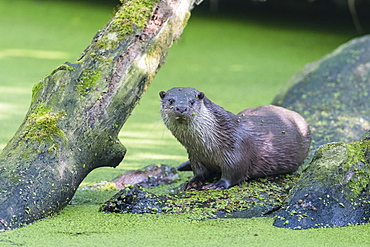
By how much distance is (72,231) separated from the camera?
2.60m

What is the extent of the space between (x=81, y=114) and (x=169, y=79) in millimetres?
3205

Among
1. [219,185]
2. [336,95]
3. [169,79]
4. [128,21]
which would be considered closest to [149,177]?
[219,185]

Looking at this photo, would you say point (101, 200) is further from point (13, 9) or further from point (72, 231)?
point (13, 9)

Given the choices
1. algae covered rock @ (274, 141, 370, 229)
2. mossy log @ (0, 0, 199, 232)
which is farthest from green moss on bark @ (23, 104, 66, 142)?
algae covered rock @ (274, 141, 370, 229)

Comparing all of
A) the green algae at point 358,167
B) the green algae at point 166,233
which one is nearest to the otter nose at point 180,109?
the green algae at point 166,233

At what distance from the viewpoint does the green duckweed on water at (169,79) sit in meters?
2.54

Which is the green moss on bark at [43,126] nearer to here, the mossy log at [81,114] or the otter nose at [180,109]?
the mossy log at [81,114]

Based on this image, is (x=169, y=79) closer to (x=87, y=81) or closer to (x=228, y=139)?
(x=228, y=139)

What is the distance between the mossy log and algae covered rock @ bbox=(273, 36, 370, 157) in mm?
1515

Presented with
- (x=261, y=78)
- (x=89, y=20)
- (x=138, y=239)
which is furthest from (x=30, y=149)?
(x=89, y=20)

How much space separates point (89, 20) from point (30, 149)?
5.40 meters

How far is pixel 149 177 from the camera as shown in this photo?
362 cm

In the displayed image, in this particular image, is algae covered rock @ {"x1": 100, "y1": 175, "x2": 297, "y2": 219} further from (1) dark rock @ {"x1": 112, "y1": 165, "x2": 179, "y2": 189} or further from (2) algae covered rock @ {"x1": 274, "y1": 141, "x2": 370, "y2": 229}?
(1) dark rock @ {"x1": 112, "y1": 165, "x2": 179, "y2": 189}

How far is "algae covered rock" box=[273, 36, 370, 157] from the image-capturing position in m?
4.43
